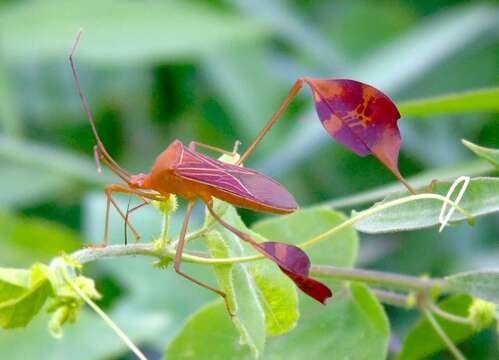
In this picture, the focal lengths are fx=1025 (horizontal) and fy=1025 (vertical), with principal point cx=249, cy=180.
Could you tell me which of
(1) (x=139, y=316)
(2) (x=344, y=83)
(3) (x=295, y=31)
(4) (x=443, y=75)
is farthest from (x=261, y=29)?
(2) (x=344, y=83)

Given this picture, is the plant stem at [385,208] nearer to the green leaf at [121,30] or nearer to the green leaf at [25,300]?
Answer: the green leaf at [25,300]

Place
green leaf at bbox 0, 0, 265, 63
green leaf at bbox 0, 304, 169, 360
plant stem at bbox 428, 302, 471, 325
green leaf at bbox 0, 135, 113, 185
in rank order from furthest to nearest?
green leaf at bbox 0, 0, 265, 63, green leaf at bbox 0, 135, 113, 185, green leaf at bbox 0, 304, 169, 360, plant stem at bbox 428, 302, 471, 325

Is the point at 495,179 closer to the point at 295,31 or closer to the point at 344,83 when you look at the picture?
the point at 344,83

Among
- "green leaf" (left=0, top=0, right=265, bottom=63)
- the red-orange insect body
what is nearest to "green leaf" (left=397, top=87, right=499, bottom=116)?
the red-orange insect body

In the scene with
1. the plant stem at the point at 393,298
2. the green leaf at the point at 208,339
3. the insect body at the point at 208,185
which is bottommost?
the green leaf at the point at 208,339

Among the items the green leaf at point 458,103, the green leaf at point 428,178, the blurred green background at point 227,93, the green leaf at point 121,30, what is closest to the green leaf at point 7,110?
the blurred green background at point 227,93

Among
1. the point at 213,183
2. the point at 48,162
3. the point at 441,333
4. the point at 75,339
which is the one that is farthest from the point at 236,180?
the point at 48,162

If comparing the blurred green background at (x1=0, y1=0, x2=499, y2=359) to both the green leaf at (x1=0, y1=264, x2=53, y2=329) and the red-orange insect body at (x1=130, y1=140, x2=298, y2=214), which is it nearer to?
the red-orange insect body at (x1=130, y1=140, x2=298, y2=214)
